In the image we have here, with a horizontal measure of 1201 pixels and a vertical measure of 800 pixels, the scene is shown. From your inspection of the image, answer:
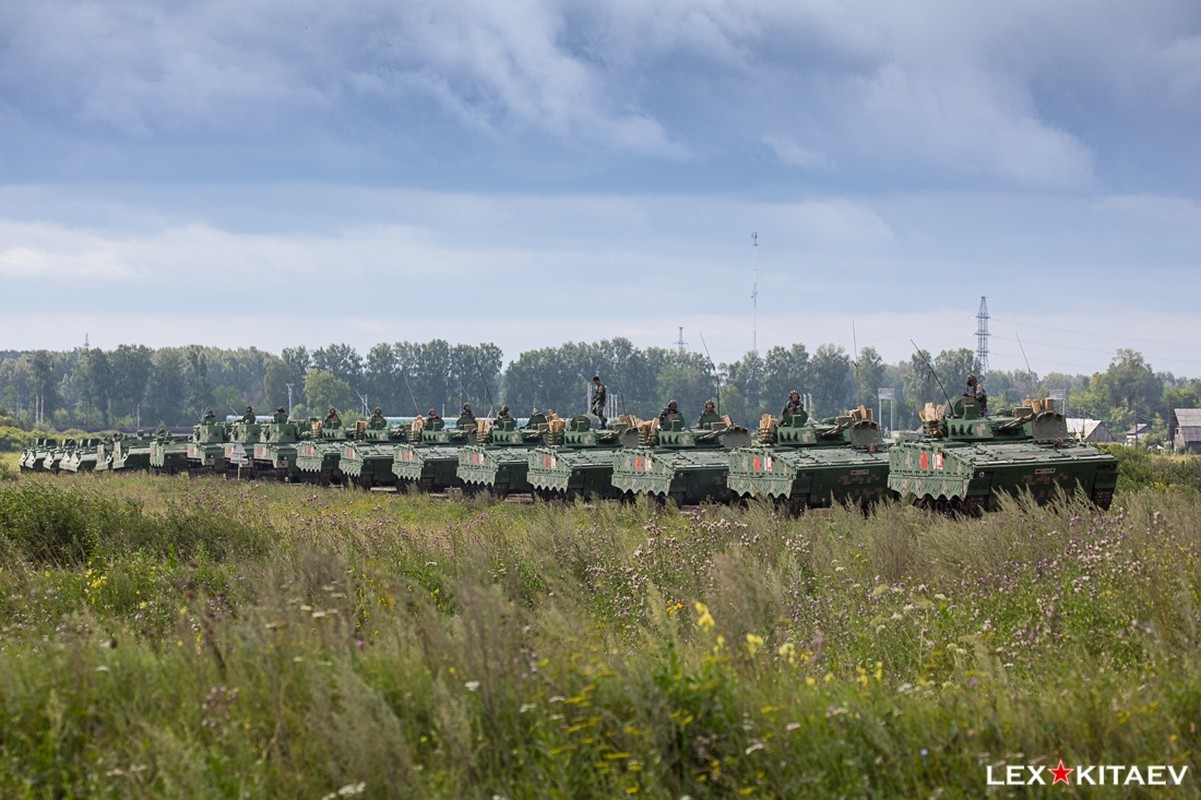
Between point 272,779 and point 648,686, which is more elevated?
point 648,686

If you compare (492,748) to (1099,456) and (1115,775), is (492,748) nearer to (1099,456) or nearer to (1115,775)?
(1115,775)

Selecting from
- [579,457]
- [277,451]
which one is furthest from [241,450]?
[579,457]

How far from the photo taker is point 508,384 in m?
105

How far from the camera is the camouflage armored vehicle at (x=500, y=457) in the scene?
28219 millimetres

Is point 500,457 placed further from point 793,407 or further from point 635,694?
point 635,694

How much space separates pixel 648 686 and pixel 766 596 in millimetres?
3505

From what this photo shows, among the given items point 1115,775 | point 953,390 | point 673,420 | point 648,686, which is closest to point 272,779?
point 648,686

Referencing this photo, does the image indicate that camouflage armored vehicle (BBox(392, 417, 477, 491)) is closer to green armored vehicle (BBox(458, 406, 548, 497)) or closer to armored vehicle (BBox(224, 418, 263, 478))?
green armored vehicle (BBox(458, 406, 548, 497))

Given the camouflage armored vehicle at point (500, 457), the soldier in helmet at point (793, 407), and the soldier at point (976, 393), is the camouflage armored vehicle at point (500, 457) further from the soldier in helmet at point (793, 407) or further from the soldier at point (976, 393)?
the soldier at point (976, 393)

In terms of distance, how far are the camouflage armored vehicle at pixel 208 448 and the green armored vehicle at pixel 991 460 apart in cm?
2910

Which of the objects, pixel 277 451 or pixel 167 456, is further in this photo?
pixel 167 456

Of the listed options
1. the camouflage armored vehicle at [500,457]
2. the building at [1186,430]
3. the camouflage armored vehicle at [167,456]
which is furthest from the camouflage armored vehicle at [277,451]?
the building at [1186,430]

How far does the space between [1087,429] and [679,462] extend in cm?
6087

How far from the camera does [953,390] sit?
8206cm
